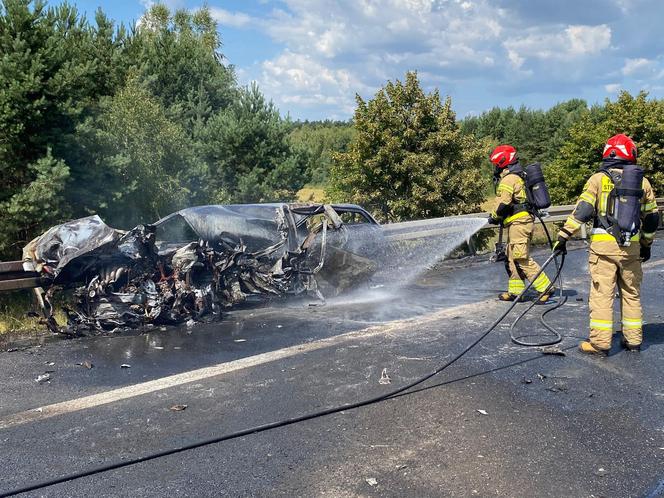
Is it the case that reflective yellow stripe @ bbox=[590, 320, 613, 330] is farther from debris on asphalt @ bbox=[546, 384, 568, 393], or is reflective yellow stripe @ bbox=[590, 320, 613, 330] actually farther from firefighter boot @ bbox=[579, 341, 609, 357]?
debris on asphalt @ bbox=[546, 384, 568, 393]

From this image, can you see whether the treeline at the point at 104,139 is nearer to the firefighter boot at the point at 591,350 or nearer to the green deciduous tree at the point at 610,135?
the firefighter boot at the point at 591,350

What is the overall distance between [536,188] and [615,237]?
2.48 m

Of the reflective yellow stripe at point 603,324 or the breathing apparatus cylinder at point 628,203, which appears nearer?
the breathing apparatus cylinder at point 628,203

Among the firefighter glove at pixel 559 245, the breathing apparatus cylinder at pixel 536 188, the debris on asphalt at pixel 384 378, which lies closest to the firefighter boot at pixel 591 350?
the firefighter glove at pixel 559 245

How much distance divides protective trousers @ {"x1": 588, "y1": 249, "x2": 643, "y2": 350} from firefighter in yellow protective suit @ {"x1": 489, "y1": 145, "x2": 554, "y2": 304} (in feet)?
7.13

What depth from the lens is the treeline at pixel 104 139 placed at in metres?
8.94

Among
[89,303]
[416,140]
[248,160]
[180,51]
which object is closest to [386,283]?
[89,303]

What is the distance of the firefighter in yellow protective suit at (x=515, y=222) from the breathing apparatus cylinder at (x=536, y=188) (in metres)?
0.09

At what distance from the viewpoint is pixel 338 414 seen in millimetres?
3941

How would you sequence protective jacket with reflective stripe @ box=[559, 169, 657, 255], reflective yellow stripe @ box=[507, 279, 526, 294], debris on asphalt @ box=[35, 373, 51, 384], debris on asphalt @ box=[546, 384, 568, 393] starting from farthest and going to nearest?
1. reflective yellow stripe @ box=[507, 279, 526, 294]
2. protective jacket with reflective stripe @ box=[559, 169, 657, 255]
3. debris on asphalt @ box=[35, 373, 51, 384]
4. debris on asphalt @ box=[546, 384, 568, 393]

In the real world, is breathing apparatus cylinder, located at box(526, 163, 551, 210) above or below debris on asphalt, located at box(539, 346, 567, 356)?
above

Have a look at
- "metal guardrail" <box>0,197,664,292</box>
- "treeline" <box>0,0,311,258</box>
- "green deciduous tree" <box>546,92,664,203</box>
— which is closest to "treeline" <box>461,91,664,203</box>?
"green deciduous tree" <box>546,92,664,203</box>

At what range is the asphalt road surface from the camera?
309 centimetres

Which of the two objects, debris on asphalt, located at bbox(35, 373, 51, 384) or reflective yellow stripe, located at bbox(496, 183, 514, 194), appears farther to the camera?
reflective yellow stripe, located at bbox(496, 183, 514, 194)
